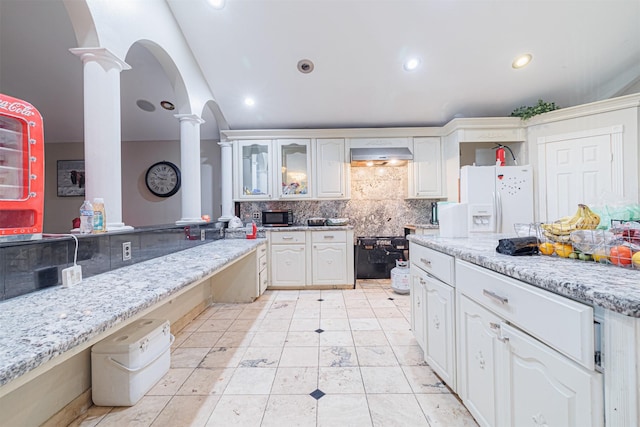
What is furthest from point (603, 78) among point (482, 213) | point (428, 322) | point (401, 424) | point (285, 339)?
point (285, 339)

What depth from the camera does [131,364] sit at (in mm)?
1404

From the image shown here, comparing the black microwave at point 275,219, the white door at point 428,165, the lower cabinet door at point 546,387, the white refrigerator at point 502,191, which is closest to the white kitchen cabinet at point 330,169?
the black microwave at point 275,219

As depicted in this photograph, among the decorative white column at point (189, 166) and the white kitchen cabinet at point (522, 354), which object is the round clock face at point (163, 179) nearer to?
the decorative white column at point (189, 166)

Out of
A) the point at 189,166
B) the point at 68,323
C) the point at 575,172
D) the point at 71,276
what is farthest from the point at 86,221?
the point at 575,172

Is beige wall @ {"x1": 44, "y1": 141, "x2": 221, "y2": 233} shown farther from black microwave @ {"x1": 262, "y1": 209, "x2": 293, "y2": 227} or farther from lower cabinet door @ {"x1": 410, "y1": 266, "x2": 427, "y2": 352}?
lower cabinet door @ {"x1": 410, "y1": 266, "x2": 427, "y2": 352}

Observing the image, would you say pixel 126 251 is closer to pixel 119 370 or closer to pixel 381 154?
pixel 119 370

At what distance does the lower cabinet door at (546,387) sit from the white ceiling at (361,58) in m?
2.98

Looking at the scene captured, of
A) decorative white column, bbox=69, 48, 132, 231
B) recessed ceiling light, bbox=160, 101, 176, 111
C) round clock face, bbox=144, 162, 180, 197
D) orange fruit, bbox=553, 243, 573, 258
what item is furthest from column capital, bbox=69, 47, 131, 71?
round clock face, bbox=144, 162, 180, 197

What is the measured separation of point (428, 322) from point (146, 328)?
1782mm

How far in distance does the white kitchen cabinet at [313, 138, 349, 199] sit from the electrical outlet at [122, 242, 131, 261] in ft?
8.19

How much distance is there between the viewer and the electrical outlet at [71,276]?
3.88 ft

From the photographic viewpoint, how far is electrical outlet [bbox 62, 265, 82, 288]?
1182 millimetres

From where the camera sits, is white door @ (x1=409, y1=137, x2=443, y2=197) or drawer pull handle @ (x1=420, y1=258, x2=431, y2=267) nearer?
drawer pull handle @ (x1=420, y1=258, x2=431, y2=267)

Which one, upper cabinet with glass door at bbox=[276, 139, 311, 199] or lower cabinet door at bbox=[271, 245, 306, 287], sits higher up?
upper cabinet with glass door at bbox=[276, 139, 311, 199]
